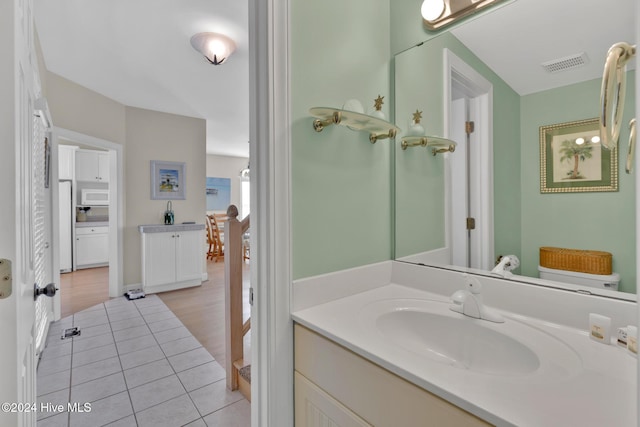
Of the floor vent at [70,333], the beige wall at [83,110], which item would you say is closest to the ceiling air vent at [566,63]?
the floor vent at [70,333]

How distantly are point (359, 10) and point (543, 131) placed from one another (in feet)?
2.92

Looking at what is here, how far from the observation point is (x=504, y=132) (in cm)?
113

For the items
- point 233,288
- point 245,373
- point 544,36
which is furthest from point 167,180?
point 544,36

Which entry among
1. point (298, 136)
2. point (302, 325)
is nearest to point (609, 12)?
point (298, 136)

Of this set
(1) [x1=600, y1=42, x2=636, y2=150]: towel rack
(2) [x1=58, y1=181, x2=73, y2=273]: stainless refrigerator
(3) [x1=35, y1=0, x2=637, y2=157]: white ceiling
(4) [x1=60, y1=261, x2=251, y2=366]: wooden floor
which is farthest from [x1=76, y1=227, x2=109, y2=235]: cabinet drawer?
(1) [x1=600, y1=42, x2=636, y2=150]: towel rack

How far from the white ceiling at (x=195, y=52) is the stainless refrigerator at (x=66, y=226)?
2.62 m

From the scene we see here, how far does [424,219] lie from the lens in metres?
1.41

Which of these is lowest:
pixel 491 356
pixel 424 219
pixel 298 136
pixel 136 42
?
pixel 491 356

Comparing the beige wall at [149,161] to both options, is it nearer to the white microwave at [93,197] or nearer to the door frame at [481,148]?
Answer: the white microwave at [93,197]

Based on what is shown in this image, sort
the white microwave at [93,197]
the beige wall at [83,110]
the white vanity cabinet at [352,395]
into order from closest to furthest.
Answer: the white vanity cabinet at [352,395], the beige wall at [83,110], the white microwave at [93,197]

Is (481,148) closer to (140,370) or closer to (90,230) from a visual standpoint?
(140,370)

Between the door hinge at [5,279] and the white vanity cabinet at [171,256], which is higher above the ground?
the door hinge at [5,279]

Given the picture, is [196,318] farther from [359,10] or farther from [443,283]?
[359,10]

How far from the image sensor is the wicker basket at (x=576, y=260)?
0.90 m
